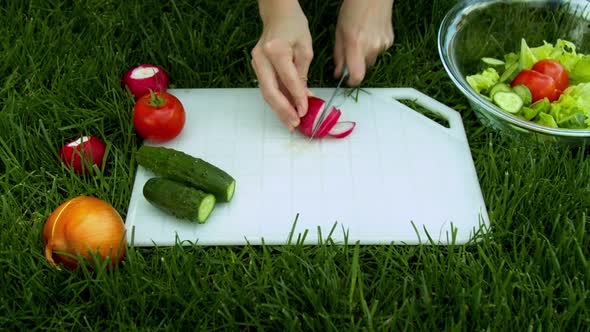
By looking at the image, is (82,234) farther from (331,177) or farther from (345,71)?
(345,71)

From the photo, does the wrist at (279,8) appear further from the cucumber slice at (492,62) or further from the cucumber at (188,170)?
the cucumber slice at (492,62)

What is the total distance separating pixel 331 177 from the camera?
2.13 m

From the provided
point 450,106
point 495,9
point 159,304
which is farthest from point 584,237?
point 159,304

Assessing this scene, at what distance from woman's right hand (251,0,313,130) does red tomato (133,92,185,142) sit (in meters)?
0.28

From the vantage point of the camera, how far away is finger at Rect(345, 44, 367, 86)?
228 cm

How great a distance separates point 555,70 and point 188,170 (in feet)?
4.15

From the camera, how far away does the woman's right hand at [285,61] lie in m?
2.09

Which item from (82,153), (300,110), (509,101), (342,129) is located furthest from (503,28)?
(82,153)

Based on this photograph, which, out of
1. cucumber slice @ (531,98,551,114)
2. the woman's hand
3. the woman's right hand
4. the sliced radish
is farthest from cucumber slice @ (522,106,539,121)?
the woman's right hand

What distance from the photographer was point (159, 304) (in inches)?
69.7

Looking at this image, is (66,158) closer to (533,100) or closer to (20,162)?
(20,162)

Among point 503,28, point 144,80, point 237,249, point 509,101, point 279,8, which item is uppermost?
point 279,8

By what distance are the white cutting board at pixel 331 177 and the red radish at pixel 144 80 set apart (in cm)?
8

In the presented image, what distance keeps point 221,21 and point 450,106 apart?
36.0 inches
